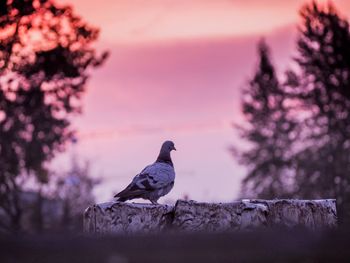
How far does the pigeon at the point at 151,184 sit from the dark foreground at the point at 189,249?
26.5 feet

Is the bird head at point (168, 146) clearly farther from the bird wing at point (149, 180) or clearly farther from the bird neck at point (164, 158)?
the bird wing at point (149, 180)

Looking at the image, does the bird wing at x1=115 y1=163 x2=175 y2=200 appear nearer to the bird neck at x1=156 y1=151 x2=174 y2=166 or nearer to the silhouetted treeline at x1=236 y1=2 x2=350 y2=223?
the bird neck at x1=156 y1=151 x2=174 y2=166

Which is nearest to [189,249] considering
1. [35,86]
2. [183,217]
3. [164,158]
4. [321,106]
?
[183,217]

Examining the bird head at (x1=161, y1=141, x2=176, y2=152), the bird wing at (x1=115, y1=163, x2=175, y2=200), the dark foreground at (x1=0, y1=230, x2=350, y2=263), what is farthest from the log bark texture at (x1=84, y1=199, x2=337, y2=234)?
the dark foreground at (x1=0, y1=230, x2=350, y2=263)

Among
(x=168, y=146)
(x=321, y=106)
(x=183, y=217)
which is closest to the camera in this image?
(x=183, y=217)

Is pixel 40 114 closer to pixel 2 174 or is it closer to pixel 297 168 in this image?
pixel 2 174

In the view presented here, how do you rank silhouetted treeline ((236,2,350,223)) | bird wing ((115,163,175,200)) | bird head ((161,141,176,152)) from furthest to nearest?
silhouetted treeline ((236,2,350,223)) → bird head ((161,141,176,152)) → bird wing ((115,163,175,200))

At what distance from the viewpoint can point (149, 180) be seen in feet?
65.9

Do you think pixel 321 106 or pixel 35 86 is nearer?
pixel 35 86

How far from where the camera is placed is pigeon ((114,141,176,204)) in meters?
20.0

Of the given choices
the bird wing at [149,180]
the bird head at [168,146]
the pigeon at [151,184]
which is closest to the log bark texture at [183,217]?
the pigeon at [151,184]

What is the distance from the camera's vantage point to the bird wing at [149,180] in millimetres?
19953

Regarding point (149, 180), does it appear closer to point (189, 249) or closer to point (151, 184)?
point (151, 184)

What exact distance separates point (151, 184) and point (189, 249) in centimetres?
950
